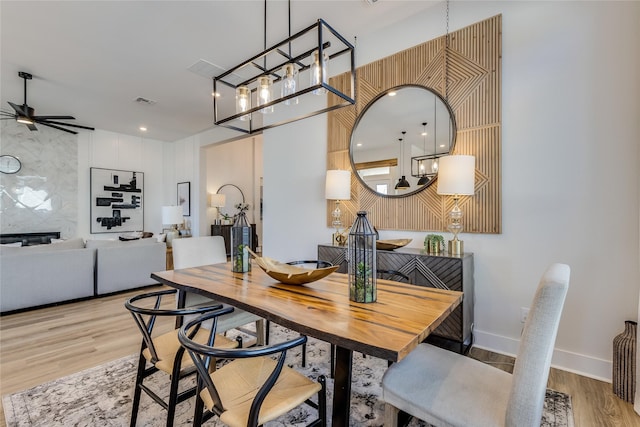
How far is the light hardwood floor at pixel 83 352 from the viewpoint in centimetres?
174

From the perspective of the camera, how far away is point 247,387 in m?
1.20

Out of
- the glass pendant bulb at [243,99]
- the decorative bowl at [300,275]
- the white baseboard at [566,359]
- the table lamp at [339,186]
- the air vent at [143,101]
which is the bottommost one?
the white baseboard at [566,359]

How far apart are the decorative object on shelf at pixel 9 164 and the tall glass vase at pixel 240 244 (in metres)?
6.30

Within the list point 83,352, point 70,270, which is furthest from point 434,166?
point 70,270

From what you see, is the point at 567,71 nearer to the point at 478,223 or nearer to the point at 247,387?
the point at 478,223

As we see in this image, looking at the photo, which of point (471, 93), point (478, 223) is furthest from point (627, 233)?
point (471, 93)

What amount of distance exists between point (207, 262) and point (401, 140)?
2150mm

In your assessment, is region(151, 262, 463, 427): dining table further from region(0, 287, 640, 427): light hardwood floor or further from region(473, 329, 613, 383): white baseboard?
region(473, 329, 613, 383): white baseboard

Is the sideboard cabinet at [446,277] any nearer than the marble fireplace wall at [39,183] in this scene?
Yes

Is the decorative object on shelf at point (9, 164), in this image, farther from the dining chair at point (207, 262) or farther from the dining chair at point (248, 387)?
the dining chair at point (248, 387)

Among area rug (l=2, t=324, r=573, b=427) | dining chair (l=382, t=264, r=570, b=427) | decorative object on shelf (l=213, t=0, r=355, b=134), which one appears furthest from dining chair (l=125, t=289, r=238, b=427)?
decorative object on shelf (l=213, t=0, r=355, b=134)

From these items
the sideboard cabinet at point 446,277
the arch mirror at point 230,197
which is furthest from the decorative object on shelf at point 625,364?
the arch mirror at point 230,197

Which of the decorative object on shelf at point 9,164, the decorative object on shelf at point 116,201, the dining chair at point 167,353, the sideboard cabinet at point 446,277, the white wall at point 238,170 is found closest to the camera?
the dining chair at point 167,353

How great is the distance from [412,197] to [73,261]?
4.14 meters
